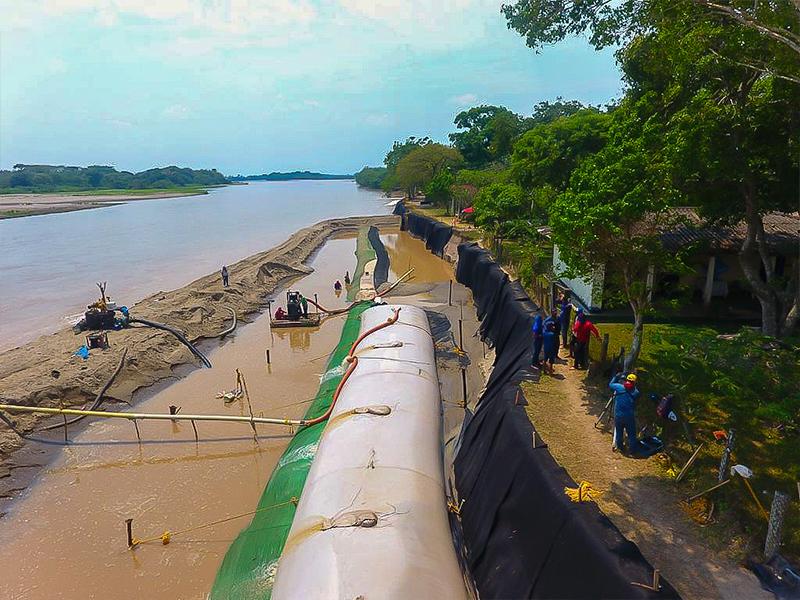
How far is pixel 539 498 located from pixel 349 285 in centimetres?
2222

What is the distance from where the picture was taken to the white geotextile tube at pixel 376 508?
5789mm

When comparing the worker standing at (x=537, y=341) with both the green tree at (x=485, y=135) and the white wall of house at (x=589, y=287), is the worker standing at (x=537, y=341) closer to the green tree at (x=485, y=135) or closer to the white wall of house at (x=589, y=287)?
the white wall of house at (x=589, y=287)

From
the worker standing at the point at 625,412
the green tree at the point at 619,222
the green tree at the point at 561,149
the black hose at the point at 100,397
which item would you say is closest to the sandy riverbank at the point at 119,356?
the black hose at the point at 100,397

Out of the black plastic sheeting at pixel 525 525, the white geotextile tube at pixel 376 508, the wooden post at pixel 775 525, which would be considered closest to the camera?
the black plastic sheeting at pixel 525 525

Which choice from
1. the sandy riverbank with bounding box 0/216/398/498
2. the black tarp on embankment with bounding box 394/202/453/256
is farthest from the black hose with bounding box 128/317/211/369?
the black tarp on embankment with bounding box 394/202/453/256

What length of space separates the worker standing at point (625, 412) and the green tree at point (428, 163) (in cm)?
5219

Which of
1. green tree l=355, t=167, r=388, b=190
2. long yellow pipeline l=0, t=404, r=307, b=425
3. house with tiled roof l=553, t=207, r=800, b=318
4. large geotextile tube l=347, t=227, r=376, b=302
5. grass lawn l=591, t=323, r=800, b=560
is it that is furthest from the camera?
green tree l=355, t=167, r=388, b=190

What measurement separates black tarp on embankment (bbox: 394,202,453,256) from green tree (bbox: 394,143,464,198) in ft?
28.5

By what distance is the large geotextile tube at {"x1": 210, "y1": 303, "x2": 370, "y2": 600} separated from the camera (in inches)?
287

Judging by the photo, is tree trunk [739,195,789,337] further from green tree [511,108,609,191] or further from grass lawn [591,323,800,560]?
green tree [511,108,609,191]

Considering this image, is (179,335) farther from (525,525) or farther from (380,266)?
(525,525)

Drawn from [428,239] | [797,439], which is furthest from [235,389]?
[428,239]

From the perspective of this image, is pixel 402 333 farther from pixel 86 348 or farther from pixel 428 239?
pixel 428 239

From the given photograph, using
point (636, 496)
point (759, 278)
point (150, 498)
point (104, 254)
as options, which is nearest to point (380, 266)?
point (150, 498)
